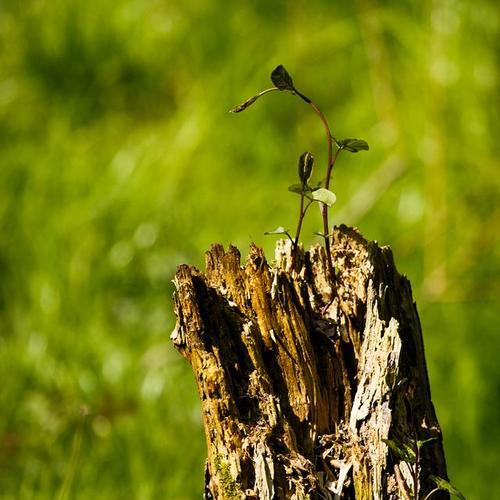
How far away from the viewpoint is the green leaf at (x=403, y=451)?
1814 mm

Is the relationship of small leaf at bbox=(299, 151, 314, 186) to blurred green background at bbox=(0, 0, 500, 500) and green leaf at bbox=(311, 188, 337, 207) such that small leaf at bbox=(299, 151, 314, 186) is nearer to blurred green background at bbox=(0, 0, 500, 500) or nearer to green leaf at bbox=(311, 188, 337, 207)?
green leaf at bbox=(311, 188, 337, 207)

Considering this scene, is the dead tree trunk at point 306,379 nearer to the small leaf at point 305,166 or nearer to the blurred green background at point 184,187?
the small leaf at point 305,166

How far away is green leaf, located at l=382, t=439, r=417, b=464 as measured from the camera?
181cm

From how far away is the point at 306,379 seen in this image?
6.49 ft

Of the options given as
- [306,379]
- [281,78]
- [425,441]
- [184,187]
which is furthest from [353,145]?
[184,187]

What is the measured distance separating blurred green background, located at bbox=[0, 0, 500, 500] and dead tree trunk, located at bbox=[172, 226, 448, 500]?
1712mm

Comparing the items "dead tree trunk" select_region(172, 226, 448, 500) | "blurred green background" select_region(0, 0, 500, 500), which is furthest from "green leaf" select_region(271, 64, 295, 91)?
"blurred green background" select_region(0, 0, 500, 500)

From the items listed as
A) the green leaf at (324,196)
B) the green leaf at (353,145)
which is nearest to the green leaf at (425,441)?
the green leaf at (324,196)

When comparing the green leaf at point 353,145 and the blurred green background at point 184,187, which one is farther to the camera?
the blurred green background at point 184,187

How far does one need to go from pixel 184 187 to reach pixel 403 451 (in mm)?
3616

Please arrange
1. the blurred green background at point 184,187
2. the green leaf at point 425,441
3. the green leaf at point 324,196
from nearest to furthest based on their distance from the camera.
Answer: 1. the green leaf at point 425,441
2. the green leaf at point 324,196
3. the blurred green background at point 184,187

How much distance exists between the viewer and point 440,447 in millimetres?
1940

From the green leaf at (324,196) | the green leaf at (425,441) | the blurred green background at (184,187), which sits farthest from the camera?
the blurred green background at (184,187)

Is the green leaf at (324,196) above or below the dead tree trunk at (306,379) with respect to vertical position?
above
